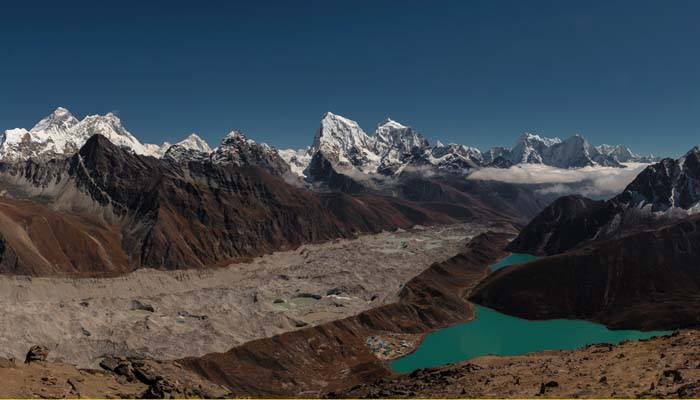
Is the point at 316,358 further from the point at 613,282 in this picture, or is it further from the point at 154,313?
the point at 613,282

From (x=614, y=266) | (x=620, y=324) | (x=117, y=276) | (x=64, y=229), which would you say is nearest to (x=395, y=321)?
(x=620, y=324)

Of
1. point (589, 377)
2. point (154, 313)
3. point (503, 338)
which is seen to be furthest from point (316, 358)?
point (589, 377)

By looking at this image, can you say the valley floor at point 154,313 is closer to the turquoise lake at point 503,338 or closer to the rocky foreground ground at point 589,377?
the turquoise lake at point 503,338

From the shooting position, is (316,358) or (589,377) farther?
(316,358)

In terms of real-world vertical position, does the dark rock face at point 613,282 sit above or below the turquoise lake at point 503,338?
above

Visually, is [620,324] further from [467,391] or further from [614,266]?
[467,391]

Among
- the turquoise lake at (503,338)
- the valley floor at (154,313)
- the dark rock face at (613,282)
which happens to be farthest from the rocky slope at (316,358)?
the dark rock face at (613,282)

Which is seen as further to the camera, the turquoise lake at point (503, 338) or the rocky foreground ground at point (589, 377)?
the turquoise lake at point (503, 338)
